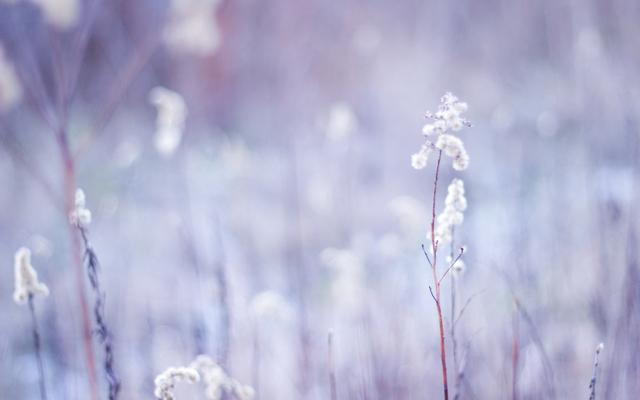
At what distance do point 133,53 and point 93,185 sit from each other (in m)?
1.43

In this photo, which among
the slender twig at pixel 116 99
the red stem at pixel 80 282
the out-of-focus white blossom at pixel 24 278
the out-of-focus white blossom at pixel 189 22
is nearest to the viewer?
the out-of-focus white blossom at pixel 24 278

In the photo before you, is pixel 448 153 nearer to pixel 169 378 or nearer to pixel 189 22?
pixel 169 378

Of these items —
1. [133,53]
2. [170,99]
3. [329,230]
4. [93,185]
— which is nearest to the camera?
[170,99]

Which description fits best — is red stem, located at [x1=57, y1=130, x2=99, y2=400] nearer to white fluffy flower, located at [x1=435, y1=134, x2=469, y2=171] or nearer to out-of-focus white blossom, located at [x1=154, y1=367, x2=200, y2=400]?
out-of-focus white blossom, located at [x1=154, y1=367, x2=200, y2=400]

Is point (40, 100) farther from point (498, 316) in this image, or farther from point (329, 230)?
point (329, 230)

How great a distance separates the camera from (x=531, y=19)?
5.80 meters

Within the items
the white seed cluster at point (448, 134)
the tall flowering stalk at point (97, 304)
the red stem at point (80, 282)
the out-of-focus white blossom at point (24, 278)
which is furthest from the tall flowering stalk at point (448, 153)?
the red stem at point (80, 282)

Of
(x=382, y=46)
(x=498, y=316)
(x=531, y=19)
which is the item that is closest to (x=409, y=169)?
(x=382, y=46)

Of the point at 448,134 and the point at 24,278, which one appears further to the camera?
the point at 24,278

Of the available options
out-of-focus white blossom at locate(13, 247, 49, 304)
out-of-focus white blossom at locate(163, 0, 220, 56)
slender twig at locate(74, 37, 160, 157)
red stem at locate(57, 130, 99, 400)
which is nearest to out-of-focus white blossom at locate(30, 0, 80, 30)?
slender twig at locate(74, 37, 160, 157)

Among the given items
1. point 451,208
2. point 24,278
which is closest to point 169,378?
point 24,278

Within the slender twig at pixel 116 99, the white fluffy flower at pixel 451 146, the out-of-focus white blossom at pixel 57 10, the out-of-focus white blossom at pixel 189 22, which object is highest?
the out-of-focus white blossom at pixel 189 22

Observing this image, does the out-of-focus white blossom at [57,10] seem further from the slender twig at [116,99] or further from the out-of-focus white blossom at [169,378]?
the out-of-focus white blossom at [169,378]

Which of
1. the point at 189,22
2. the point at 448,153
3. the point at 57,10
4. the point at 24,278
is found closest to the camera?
the point at 448,153
